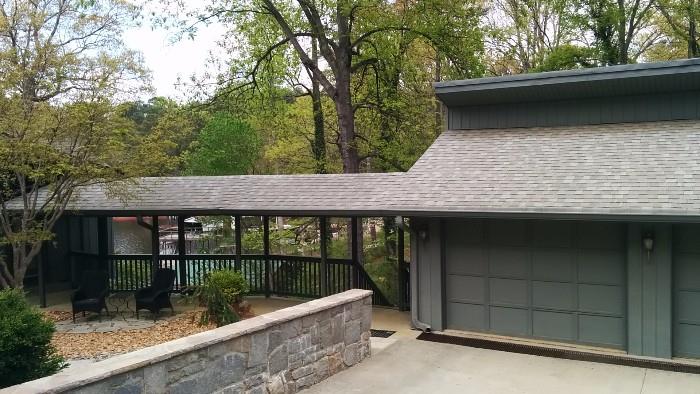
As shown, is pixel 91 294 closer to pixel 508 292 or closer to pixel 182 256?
pixel 182 256

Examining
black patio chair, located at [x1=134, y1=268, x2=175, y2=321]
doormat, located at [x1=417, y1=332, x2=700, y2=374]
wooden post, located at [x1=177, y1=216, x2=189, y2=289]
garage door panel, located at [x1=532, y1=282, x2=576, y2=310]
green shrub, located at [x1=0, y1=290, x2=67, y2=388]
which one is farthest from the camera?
wooden post, located at [x1=177, y1=216, x2=189, y2=289]

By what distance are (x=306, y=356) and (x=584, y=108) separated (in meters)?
6.76

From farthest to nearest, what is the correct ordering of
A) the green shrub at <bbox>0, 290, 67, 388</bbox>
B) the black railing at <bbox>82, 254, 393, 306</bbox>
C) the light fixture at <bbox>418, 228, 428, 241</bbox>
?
the black railing at <bbox>82, 254, 393, 306</bbox> < the light fixture at <bbox>418, 228, 428, 241</bbox> < the green shrub at <bbox>0, 290, 67, 388</bbox>

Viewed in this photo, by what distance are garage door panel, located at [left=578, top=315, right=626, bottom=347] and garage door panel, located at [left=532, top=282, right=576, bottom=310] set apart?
282mm

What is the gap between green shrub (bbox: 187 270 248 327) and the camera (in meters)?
8.92

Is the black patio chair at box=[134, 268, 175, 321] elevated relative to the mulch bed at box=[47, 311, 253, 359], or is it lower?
elevated

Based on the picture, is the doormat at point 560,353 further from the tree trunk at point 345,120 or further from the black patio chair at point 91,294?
the tree trunk at point 345,120

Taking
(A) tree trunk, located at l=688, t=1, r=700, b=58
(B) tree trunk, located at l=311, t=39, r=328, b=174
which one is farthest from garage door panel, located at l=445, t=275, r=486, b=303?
(A) tree trunk, located at l=688, t=1, r=700, b=58

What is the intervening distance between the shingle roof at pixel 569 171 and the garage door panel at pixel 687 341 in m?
1.82

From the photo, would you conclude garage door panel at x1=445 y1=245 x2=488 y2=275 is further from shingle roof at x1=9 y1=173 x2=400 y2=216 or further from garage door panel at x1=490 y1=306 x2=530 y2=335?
shingle roof at x1=9 y1=173 x2=400 y2=216

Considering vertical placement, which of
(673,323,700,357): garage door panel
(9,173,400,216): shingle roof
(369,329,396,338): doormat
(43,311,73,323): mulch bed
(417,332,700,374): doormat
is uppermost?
(9,173,400,216): shingle roof

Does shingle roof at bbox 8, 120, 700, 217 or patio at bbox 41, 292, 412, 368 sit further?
patio at bbox 41, 292, 412, 368

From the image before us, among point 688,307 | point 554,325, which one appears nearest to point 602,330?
point 554,325

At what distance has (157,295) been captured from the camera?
1041 cm
